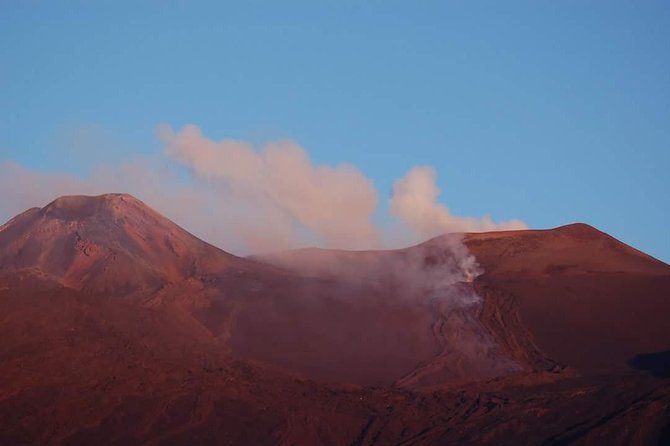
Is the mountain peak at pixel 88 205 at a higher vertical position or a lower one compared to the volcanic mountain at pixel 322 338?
higher

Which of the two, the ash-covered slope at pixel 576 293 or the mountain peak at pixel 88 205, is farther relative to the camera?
the mountain peak at pixel 88 205

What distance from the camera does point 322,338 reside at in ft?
250

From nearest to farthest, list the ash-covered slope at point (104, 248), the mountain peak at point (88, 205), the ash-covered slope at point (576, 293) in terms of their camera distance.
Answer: the ash-covered slope at point (576, 293) → the ash-covered slope at point (104, 248) → the mountain peak at point (88, 205)

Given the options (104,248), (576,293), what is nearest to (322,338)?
(104,248)

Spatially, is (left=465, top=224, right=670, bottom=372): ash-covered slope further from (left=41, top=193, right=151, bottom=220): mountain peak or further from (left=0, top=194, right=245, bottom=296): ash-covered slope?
(left=41, top=193, right=151, bottom=220): mountain peak

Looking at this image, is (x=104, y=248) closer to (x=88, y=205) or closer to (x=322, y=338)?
(x=88, y=205)

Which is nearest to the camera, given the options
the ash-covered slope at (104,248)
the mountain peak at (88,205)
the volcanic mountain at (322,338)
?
the volcanic mountain at (322,338)

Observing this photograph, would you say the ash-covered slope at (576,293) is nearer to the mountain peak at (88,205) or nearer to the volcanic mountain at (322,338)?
the volcanic mountain at (322,338)

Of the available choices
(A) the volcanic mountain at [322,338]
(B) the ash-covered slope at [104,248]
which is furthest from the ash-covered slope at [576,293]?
(B) the ash-covered slope at [104,248]

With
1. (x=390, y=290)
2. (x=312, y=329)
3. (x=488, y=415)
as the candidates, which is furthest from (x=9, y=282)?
(x=488, y=415)

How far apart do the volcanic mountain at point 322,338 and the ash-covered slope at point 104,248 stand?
6.0 inches

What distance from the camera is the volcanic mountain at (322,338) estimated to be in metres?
59.5

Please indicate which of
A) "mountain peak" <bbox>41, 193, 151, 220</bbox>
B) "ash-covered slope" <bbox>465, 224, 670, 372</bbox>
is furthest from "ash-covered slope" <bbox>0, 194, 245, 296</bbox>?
"ash-covered slope" <bbox>465, 224, 670, 372</bbox>

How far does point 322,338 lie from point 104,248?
1770cm
